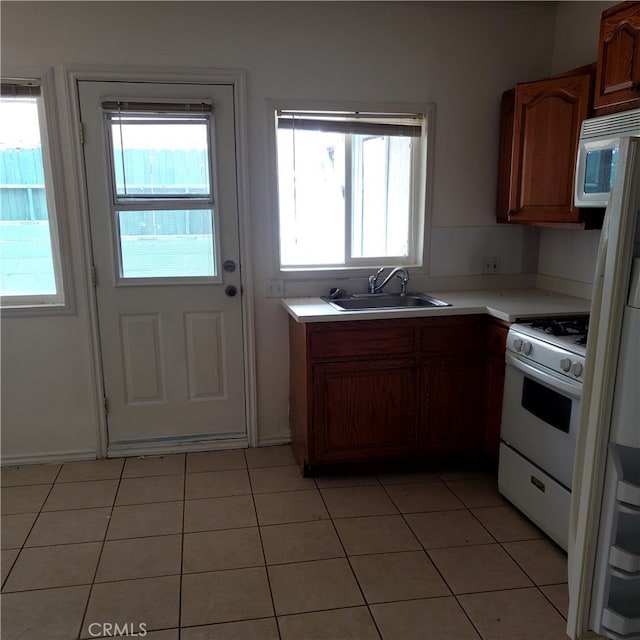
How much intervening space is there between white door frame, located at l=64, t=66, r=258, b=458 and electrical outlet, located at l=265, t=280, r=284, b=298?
0.10 meters

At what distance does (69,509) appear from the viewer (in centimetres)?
274

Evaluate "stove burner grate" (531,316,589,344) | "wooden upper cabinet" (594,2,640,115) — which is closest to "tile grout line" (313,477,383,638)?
"stove burner grate" (531,316,589,344)

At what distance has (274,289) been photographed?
332cm

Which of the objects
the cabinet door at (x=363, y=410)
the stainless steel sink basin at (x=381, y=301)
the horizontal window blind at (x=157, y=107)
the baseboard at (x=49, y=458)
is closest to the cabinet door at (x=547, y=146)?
the stainless steel sink basin at (x=381, y=301)

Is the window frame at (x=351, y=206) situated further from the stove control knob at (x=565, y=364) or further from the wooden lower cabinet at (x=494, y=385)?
the stove control knob at (x=565, y=364)

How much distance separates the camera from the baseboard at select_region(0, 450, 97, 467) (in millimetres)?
3193

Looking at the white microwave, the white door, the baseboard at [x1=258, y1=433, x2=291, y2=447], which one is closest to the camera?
the white microwave

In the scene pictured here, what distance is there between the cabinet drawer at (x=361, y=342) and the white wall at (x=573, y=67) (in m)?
1.10

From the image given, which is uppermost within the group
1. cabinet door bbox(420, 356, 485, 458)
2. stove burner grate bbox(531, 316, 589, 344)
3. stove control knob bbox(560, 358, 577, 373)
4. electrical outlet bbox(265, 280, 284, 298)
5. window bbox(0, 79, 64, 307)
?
window bbox(0, 79, 64, 307)

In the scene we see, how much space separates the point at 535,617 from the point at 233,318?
6.94 ft

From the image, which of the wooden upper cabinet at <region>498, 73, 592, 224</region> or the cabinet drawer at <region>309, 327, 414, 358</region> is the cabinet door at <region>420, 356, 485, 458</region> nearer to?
the cabinet drawer at <region>309, 327, 414, 358</region>

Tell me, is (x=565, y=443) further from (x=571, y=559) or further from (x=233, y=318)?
(x=233, y=318)

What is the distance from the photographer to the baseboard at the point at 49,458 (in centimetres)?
319

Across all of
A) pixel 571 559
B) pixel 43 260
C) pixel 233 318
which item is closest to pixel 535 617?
pixel 571 559
